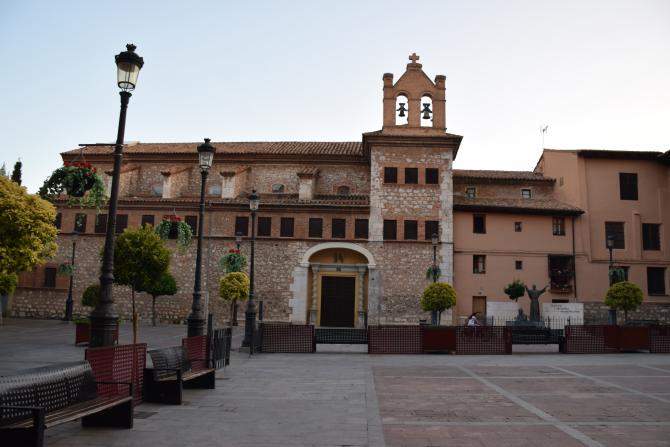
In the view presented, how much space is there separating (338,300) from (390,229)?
5320 mm

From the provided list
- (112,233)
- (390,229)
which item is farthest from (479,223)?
(112,233)

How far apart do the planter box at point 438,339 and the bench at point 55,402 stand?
12527 millimetres

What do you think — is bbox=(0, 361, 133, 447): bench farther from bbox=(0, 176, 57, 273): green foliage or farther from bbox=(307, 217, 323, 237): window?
bbox=(307, 217, 323, 237): window

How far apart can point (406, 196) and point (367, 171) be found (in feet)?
13.6

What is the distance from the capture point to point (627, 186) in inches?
1283

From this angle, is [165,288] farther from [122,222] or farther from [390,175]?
[390,175]

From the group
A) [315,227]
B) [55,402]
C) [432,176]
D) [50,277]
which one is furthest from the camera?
[50,277]

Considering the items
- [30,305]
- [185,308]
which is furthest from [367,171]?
[30,305]

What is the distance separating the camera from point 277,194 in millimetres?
33469

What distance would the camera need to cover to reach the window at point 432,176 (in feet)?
102

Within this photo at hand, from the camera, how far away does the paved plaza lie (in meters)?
6.36

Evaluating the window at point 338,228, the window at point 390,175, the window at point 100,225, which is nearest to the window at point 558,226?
the window at point 390,175

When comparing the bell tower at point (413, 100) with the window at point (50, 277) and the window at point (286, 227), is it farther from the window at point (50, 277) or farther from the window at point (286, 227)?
the window at point (50, 277)

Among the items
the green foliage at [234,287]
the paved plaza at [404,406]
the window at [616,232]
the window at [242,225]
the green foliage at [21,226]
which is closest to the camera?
the paved plaza at [404,406]
